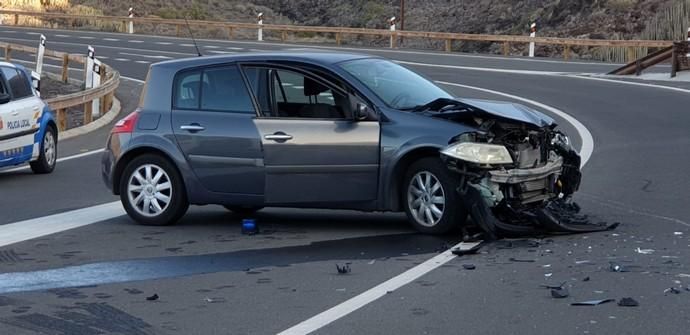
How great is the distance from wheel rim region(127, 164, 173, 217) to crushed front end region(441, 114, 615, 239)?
9.03 feet

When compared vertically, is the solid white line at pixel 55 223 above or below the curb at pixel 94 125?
above

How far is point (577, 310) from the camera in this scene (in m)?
7.23

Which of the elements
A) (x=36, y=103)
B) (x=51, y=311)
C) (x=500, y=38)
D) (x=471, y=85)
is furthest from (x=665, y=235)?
(x=500, y=38)

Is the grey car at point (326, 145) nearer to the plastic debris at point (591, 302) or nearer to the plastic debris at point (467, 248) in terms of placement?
the plastic debris at point (467, 248)

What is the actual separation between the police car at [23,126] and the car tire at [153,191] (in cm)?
431

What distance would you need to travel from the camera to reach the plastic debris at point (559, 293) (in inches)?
298

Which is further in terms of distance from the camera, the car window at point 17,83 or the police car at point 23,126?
the car window at point 17,83

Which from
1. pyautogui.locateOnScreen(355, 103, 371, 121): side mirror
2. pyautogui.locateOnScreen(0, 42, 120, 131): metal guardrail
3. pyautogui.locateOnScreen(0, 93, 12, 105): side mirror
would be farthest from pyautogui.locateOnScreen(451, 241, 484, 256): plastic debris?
pyautogui.locateOnScreen(0, 42, 120, 131): metal guardrail

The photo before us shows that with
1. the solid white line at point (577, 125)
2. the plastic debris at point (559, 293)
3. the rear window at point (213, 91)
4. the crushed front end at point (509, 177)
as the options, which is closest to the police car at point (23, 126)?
the rear window at point (213, 91)

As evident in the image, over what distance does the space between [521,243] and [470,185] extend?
60 cm

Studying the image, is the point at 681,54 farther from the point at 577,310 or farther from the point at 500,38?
the point at 577,310

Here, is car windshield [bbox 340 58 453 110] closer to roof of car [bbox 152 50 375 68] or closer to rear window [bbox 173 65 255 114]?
roof of car [bbox 152 50 375 68]

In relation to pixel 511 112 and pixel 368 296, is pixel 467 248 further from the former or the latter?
pixel 368 296

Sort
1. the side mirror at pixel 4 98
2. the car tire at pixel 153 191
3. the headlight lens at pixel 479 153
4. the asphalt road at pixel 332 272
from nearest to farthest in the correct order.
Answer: the asphalt road at pixel 332 272 → the headlight lens at pixel 479 153 → the car tire at pixel 153 191 → the side mirror at pixel 4 98
